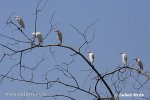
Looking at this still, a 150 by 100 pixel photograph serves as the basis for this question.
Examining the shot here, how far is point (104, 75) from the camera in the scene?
7.50m

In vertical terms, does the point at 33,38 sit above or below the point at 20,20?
below

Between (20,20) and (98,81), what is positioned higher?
(20,20)

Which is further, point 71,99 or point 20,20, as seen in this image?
point 20,20

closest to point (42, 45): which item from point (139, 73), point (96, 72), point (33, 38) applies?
point (33, 38)

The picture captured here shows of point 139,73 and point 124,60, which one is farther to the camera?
point 124,60

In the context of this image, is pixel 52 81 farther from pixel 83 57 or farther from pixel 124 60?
pixel 124 60

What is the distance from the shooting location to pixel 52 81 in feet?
24.9

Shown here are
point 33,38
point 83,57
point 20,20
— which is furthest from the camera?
point 20,20

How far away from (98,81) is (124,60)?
377 cm

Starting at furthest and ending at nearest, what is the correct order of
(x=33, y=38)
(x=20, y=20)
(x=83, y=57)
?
(x=20, y=20)
(x=33, y=38)
(x=83, y=57)

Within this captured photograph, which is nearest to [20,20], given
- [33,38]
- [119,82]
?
[33,38]

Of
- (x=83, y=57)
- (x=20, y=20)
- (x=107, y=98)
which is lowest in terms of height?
(x=107, y=98)

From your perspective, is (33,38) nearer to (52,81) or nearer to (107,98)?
(52,81)

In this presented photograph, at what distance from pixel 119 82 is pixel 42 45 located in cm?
139
